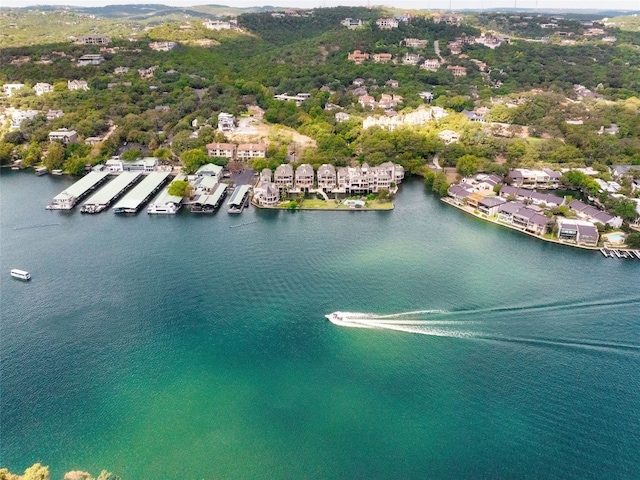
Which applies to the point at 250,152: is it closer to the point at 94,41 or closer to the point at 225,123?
the point at 225,123

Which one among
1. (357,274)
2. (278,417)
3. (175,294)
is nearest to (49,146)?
(175,294)

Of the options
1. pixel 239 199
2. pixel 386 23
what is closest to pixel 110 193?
pixel 239 199

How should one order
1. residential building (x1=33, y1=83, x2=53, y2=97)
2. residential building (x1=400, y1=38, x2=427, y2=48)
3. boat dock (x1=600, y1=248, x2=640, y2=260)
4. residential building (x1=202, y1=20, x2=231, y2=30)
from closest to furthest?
boat dock (x1=600, y1=248, x2=640, y2=260)
residential building (x1=33, y1=83, x2=53, y2=97)
residential building (x1=400, y1=38, x2=427, y2=48)
residential building (x1=202, y1=20, x2=231, y2=30)

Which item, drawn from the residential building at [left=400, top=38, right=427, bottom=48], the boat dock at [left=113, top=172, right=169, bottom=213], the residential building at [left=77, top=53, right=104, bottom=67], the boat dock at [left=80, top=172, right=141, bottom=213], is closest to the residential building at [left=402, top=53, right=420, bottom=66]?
the residential building at [left=400, top=38, right=427, bottom=48]

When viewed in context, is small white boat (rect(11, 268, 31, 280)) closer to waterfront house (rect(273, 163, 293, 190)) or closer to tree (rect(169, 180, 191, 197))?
tree (rect(169, 180, 191, 197))

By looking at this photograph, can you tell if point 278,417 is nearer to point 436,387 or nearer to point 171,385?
point 171,385

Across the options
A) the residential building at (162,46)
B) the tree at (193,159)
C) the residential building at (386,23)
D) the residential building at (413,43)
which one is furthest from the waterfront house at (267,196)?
the residential building at (386,23)
